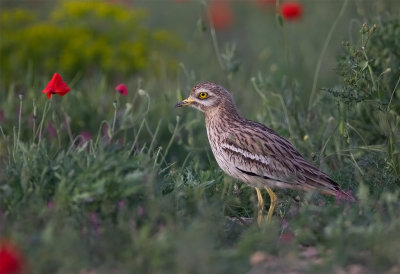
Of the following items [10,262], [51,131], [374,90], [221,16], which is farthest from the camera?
[221,16]

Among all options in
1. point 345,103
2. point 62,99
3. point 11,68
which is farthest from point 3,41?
point 345,103

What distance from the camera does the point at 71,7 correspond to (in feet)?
37.1

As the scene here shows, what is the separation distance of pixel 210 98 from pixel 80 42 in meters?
4.46

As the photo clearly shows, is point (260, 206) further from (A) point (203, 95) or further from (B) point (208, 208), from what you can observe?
(A) point (203, 95)

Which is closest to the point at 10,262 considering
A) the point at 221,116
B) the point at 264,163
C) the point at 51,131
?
the point at 264,163

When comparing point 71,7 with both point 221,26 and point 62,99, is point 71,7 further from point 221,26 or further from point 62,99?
point 221,26

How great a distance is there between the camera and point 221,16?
16266mm

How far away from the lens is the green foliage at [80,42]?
11234 mm

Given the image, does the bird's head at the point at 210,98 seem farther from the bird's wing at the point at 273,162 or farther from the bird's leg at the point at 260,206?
the bird's leg at the point at 260,206

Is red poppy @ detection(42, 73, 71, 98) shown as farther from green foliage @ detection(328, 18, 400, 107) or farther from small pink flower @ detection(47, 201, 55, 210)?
green foliage @ detection(328, 18, 400, 107)

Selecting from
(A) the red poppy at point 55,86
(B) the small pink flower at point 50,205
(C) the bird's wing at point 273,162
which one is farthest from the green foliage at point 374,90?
(B) the small pink flower at point 50,205

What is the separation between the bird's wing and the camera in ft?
21.4

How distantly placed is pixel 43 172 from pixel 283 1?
429 inches

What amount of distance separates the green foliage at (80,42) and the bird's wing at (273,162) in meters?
4.86
